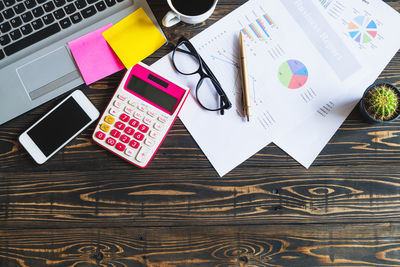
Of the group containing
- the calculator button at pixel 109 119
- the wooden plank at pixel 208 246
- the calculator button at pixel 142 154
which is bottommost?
the wooden plank at pixel 208 246

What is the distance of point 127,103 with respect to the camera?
2.14 feet

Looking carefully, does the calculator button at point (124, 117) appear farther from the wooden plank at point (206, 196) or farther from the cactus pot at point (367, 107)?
the cactus pot at point (367, 107)

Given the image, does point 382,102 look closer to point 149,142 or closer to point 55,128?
point 149,142

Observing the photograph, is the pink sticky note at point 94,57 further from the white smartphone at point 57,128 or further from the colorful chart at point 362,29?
the colorful chart at point 362,29

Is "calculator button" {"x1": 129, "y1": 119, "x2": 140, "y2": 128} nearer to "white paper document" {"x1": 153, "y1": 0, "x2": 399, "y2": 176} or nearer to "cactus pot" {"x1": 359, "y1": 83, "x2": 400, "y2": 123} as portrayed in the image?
"white paper document" {"x1": 153, "y1": 0, "x2": 399, "y2": 176}

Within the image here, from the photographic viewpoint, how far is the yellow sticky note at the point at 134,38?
636 mm

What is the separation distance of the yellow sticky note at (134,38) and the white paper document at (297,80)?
4cm

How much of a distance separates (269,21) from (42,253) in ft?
2.26

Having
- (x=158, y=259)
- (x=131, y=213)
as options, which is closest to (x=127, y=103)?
(x=131, y=213)

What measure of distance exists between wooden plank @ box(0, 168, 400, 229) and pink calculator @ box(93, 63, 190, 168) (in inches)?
2.3

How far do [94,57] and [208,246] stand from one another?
46 centimetres

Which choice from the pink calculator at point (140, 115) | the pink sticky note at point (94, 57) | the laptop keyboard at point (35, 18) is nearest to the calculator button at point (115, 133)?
the pink calculator at point (140, 115)

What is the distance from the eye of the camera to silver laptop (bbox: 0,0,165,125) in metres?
0.60

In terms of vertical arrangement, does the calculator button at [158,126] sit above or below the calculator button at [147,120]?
below
